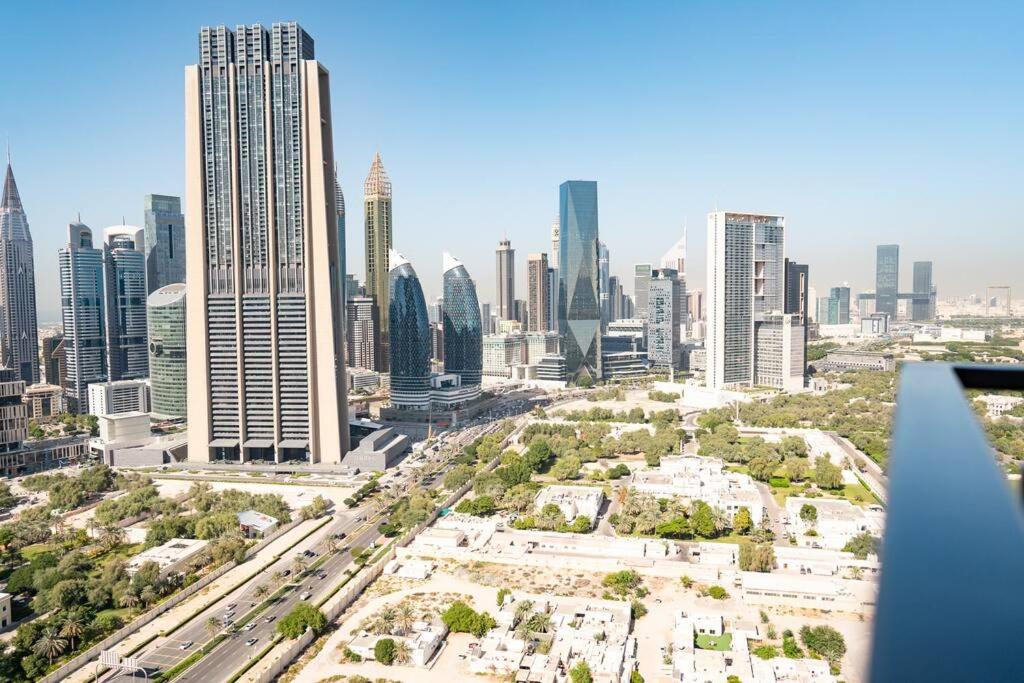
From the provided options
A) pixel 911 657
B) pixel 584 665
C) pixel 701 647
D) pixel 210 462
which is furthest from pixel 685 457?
pixel 911 657

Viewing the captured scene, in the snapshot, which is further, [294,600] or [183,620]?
[294,600]

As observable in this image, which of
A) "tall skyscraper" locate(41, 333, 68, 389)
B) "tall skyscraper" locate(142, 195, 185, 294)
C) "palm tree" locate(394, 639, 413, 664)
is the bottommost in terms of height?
"palm tree" locate(394, 639, 413, 664)

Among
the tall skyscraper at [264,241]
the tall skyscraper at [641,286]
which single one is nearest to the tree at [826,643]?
the tall skyscraper at [264,241]

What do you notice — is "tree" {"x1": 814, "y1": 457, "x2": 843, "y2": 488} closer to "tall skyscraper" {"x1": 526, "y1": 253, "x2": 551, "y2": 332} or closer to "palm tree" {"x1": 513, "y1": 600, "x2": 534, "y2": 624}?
"palm tree" {"x1": 513, "y1": 600, "x2": 534, "y2": 624}

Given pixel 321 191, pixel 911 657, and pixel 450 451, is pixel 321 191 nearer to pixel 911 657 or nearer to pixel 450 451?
pixel 450 451

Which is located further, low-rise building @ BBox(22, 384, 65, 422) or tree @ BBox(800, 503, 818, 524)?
low-rise building @ BBox(22, 384, 65, 422)

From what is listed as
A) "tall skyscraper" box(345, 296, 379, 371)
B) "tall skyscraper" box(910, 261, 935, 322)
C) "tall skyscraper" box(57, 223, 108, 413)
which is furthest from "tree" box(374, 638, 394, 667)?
"tall skyscraper" box(910, 261, 935, 322)

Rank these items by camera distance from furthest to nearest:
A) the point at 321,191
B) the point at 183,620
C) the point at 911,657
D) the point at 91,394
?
the point at 91,394
the point at 321,191
the point at 183,620
the point at 911,657
